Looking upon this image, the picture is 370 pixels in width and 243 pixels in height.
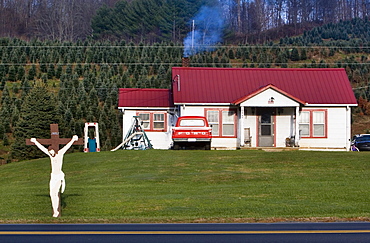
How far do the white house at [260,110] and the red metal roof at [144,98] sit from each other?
0.09 meters

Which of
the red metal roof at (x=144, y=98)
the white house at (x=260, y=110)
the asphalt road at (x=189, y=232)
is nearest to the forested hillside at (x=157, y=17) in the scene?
the red metal roof at (x=144, y=98)

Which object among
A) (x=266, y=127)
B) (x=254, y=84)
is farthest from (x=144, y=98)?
(x=266, y=127)

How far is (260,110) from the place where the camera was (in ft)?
116

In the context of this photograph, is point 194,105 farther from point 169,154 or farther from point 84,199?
point 84,199

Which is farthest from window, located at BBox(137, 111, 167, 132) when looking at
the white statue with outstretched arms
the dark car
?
the white statue with outstretched arms

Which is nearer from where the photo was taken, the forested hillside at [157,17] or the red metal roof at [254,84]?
the red metal roof at [254,84]

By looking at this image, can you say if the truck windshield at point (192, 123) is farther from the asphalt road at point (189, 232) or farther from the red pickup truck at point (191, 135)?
the asphalt road at point (189, 232)

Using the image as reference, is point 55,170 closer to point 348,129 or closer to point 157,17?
point 348,129

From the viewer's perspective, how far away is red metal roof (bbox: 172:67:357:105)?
35.6m

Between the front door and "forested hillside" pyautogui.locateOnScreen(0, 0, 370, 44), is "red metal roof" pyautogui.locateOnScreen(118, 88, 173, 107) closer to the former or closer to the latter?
the front door

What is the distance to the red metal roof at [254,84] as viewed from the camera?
35.6 meters

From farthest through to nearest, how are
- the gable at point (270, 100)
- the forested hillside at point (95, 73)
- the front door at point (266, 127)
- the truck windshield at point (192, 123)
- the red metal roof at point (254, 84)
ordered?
the forested hillside at point (95, 73) < the red metal roof at point (254, 84) < the front door at point (266, 127) < the gable at point (270, 100) < the truck windshield at point (192, 123)

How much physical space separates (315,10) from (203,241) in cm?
9482

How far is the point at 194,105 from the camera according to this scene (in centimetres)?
3534
